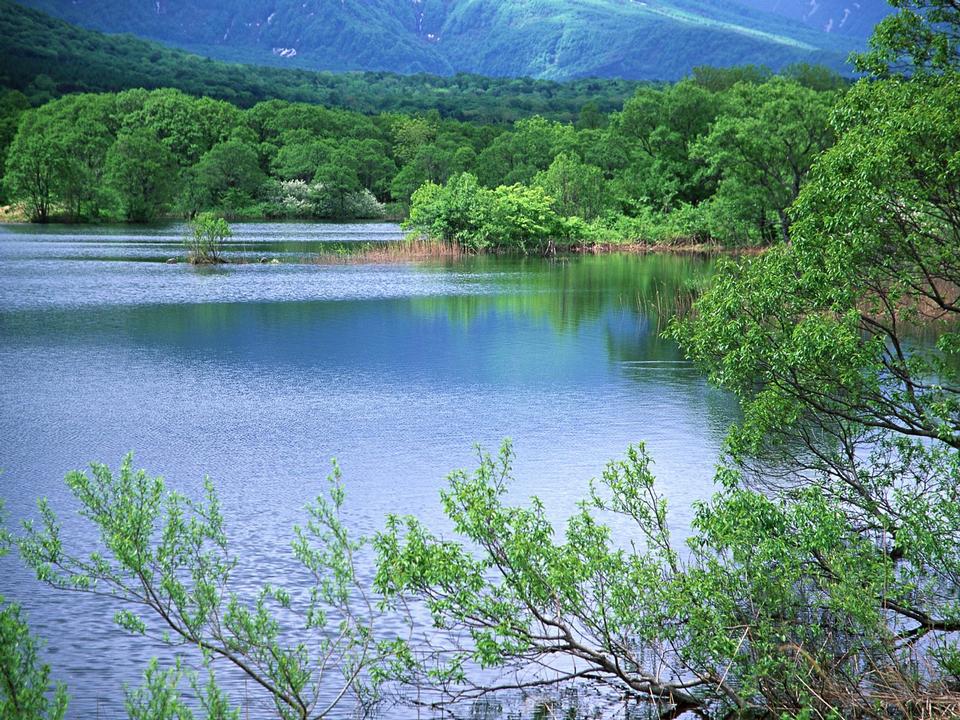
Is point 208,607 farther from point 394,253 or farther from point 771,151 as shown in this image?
point 394,253

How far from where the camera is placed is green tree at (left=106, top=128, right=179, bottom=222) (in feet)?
303

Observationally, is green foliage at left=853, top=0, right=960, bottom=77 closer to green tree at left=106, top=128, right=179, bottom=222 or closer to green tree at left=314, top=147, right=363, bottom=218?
green tree at left=106, top=128, right=179, bottom=222

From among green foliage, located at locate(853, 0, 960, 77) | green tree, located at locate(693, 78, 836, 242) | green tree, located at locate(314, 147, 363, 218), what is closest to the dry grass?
green tree, located at locate(693, 78, 836, 242)

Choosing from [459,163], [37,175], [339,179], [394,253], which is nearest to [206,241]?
Result: [394,253]

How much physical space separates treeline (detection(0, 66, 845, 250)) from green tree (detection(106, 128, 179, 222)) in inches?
6.3

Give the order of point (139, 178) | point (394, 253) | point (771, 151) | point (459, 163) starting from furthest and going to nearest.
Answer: point (459, 163), point (139, 178), point (394, 253), point (771, 151)

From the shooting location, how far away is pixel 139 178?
93.4 meters

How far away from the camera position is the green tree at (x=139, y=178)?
92375 mm

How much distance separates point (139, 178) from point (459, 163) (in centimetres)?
3035

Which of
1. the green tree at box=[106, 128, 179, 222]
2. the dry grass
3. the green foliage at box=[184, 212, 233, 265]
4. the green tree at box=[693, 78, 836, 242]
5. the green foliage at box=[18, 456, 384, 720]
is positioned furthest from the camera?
the green tree at box=[106, 128, 179, 222]

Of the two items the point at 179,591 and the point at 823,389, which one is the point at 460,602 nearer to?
the point at 179,591

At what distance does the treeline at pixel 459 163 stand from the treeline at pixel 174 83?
2365 centimetres

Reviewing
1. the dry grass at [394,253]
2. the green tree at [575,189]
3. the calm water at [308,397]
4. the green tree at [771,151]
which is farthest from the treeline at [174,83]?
the calm water at [308,397]

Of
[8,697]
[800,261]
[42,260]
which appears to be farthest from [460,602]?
Result: [42,260]
